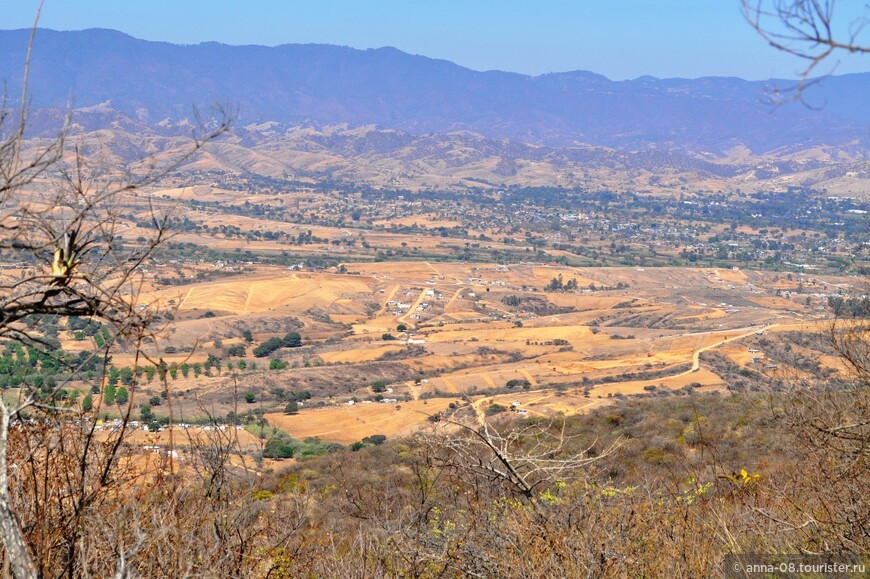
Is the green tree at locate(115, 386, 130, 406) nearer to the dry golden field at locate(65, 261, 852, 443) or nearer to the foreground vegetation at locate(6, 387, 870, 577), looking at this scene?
the foreground vegetation at locate(6, 387, 870, 577)

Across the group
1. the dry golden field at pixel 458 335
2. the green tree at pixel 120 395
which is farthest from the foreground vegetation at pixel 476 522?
the dry golden field at pixel 458 335

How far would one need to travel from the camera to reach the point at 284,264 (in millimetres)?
57906

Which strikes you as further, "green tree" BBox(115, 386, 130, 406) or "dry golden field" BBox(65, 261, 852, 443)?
"dry golden field" BBox(65, 261, 852, 443)

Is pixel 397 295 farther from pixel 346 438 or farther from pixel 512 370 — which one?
pixel 346 438

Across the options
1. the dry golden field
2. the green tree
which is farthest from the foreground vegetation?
the dry golden field

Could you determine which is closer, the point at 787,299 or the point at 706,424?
the point at 706,424

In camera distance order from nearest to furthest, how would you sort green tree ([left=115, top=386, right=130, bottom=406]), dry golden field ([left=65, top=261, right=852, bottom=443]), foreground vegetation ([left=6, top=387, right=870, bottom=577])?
foreground vegetation ([left=6, top=387, right=870, bottom=577]) < green tree ([left=115, top=386, right=130, bottom=406]) < dry golden field ([left=65, top=261, right=852, bottom=443])

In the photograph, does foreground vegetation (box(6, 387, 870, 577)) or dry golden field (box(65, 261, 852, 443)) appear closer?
foreground vegetation (box(6, 387, 870, 577))

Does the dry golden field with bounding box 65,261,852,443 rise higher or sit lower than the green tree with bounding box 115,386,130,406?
lower

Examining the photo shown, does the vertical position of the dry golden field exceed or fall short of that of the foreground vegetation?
it falls short

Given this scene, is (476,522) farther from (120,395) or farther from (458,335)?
(458,335)

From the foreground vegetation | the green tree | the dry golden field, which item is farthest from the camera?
the dry golden field

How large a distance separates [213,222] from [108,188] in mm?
78380

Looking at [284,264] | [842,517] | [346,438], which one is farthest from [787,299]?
[842,517]
